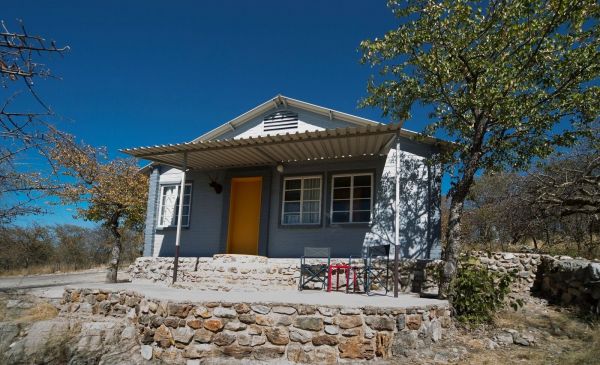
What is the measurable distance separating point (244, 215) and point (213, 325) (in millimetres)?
5989

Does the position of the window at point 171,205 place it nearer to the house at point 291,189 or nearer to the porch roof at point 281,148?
the house at point 291,189

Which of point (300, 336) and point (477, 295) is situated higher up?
point (477, 295)

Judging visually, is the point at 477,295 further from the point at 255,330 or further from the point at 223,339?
the point at 223,339

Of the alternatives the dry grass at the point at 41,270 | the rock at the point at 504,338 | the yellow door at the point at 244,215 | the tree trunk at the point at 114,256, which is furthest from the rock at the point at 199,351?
the dry grass at the point at 41,270

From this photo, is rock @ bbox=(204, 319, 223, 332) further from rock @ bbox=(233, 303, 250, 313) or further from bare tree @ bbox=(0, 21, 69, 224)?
bare tree @ bbox=(0, 21, 69, 224)

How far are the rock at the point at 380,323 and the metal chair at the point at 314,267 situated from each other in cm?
302

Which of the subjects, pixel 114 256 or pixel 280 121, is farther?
pixel 280 121

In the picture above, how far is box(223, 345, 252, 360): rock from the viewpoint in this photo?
19.0ft

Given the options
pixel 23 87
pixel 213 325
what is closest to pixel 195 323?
pixel 213 325

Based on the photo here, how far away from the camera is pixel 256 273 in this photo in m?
9.60

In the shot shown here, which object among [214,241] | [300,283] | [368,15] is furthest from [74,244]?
[368,15]

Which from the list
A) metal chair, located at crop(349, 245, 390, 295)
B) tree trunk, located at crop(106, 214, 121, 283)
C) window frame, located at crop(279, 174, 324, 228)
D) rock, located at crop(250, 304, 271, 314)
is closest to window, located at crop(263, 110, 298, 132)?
window frame, located at crop(279, 174, 324, 228)

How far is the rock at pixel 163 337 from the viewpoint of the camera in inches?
237

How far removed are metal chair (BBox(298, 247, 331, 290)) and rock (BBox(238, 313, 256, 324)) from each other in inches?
120
